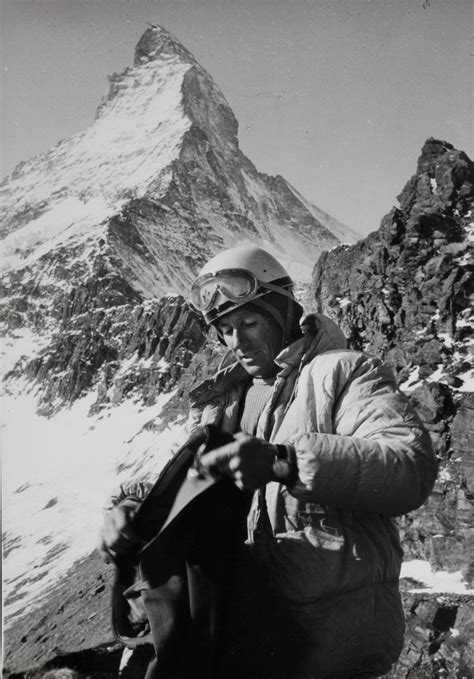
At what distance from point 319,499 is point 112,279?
74600mm

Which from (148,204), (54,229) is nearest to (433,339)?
(54,229)

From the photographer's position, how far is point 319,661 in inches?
78.5

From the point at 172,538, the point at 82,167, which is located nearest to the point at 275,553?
the point at 172,538

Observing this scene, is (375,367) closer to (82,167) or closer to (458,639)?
(458,639)

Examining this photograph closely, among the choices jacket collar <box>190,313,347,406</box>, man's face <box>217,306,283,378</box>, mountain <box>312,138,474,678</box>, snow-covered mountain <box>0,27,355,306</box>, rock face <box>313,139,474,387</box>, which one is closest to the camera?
jacket collar <box>190,313,347,406</box>

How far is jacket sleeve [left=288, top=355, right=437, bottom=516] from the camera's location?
1.68m

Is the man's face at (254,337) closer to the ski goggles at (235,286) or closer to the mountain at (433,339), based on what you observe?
the ski goggles at (235,286)

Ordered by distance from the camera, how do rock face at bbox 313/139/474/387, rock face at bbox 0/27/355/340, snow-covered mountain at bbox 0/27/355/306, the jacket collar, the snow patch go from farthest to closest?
snow-covered mountain at bbox 0/27/355/306 < the snow patch < rock face at bbox 0/27/355/340 < rock face at bbox 313/139/474/387 < the jacket collar

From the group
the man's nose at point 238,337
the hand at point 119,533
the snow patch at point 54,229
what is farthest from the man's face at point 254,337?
the snow patch at point 54,229

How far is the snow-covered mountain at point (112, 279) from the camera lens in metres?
33.1

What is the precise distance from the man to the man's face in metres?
0.01

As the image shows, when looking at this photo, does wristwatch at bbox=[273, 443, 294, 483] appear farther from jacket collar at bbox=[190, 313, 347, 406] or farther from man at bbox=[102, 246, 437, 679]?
jacket collar at bbox=[190, 313, 347, 406]

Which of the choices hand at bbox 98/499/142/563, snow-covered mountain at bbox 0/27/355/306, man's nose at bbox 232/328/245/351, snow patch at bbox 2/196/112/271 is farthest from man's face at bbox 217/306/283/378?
snow patch at bbox 2/196/112/271

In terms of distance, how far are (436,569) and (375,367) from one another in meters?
22.7
